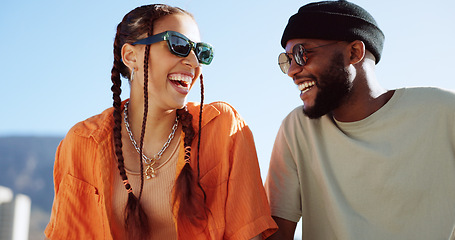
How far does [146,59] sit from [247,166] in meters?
1.00

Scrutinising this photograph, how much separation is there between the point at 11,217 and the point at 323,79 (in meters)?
43.5

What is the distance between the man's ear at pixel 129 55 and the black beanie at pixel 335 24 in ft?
3.67

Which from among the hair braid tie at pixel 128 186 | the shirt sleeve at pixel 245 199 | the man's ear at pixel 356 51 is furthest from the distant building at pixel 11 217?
the man's ear at pixel 356 51

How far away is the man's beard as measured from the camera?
3666mm

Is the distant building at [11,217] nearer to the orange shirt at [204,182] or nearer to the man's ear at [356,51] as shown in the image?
the orange shirt at [204,182]

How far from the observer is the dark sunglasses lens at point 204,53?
11.9 ft

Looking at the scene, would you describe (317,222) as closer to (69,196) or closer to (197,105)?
(197,105)

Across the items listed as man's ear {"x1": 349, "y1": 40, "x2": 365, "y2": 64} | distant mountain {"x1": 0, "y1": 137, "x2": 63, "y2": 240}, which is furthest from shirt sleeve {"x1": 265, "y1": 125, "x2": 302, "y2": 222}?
distant mountain {"x1": 0, "y1": 137, "x2": 63, "y2": 240}

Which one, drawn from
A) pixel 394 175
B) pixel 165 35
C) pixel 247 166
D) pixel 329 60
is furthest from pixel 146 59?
pixel 394 175

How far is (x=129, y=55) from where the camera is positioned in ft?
12.1

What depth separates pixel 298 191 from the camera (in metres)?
3.71

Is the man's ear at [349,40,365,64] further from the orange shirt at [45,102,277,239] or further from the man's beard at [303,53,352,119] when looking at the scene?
the orange shirt at [45,102,277,239]

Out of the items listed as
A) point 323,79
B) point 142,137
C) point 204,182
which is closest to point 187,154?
point 204,182

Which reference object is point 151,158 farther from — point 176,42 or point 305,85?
point 305,85
